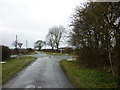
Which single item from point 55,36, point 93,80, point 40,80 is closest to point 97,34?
point 93,80

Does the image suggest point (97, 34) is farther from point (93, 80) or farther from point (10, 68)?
point (10, 68)

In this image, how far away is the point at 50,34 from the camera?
6359 cm

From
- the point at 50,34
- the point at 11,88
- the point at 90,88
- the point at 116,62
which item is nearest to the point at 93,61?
the point at 116,62

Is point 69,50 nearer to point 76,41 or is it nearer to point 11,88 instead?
point 76,41

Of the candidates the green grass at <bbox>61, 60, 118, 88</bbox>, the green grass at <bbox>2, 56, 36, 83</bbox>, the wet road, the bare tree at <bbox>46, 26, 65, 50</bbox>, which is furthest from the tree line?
the bare tree at <bbox>46, 26, 65, 50</bbox>

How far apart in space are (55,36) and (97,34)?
49.9m

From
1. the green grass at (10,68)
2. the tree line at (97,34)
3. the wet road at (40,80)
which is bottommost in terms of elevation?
the wet road at (40,80)

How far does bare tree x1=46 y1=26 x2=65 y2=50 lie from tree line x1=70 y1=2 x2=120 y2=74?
1821 inches

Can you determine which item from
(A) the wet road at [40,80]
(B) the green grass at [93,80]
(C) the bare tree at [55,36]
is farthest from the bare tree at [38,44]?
(B) the green grass at [93,80]

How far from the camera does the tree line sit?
8227mm

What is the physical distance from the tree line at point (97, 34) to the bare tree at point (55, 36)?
152 ft

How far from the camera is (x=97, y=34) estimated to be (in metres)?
12.4

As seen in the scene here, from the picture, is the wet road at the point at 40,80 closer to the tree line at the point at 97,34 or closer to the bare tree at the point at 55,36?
the tree line at the point at 97,34

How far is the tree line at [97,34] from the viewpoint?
8227 millimetres
